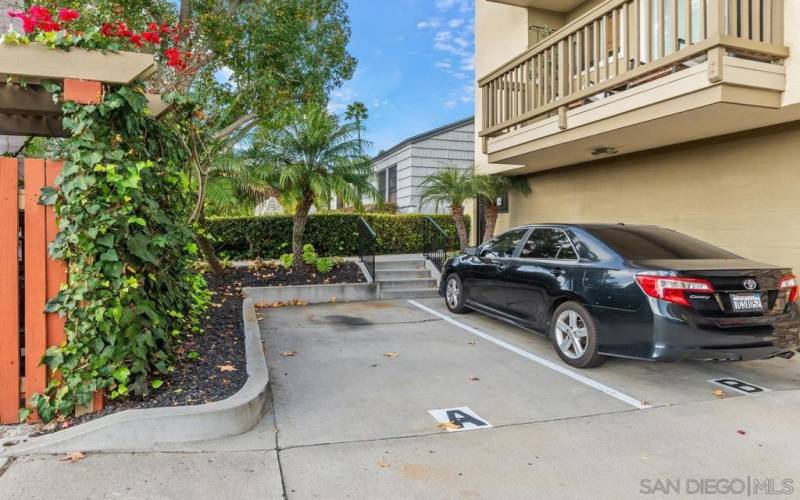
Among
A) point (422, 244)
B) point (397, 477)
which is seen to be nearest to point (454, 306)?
point (397, 477)

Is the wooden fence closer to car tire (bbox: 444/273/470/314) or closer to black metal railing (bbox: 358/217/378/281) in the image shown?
car tire (bbox: 444/273/470/314)

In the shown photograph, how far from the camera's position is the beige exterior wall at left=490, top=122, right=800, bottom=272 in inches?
240

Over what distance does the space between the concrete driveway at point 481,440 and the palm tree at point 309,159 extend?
13.3ft

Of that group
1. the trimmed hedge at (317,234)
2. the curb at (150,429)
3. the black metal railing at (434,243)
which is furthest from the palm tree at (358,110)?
the curb at (150,429)

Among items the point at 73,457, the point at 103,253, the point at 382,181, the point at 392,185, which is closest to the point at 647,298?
the point at 103,253

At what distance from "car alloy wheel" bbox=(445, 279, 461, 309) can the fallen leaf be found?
5.38 metres

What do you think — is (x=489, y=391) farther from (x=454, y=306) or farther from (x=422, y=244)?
(x=422, y=244)

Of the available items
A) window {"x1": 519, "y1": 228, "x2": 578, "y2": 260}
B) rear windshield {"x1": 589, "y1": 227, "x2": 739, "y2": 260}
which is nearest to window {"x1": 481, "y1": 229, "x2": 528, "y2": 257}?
window {"x1": 519, "y1": 228, "x2": 578, "y2": 260}

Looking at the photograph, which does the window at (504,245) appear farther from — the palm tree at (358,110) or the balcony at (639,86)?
the palm tree at (358,110)

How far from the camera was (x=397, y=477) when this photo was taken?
281 cm

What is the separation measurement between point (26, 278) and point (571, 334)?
466 centimetres

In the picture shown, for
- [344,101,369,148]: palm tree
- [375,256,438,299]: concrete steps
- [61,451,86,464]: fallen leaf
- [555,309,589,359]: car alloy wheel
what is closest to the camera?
[61,451,86,464]: fallen leaf

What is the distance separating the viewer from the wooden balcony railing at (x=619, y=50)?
5156mm

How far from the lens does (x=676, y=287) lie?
404 centimetres
